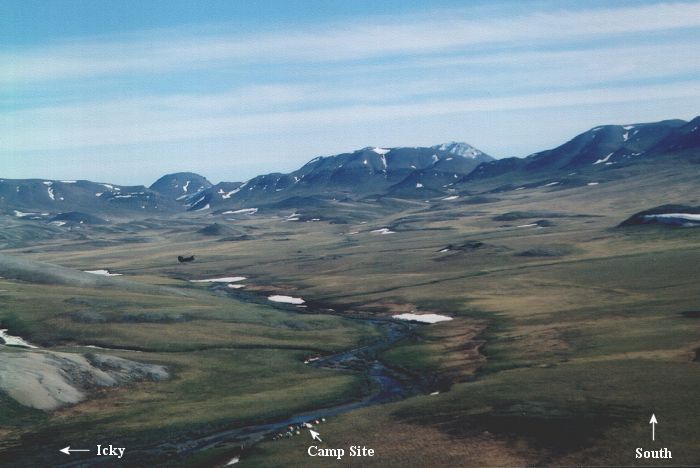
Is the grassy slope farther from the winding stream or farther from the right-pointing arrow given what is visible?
the winding stream

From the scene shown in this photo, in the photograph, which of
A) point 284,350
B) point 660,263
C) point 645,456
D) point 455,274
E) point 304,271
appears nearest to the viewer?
point 645,456

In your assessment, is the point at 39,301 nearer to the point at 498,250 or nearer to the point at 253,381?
the point at 253,381

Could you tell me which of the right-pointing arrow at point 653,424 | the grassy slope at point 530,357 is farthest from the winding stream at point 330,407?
the right-pointing arrow at point 653,424

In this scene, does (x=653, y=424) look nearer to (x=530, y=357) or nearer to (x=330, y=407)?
(x=330, y=407)

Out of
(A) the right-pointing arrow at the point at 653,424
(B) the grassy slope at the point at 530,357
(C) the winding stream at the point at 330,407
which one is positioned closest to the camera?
(A) the right-pointing arrow at the point at 653,424

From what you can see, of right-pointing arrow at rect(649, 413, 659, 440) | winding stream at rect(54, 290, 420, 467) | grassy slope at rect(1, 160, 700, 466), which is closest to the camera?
right-pointing arrow at rect(649, 413, 659, 440)

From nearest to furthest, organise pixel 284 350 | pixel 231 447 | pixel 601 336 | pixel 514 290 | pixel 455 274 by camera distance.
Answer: pixel 231 447 < pixel 601 336 < pixel 284 350 < pixel 514 290 < pixel 455 274

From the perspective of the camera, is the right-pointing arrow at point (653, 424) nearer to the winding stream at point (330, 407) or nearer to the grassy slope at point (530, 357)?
the grassy slope at point (530, 357)

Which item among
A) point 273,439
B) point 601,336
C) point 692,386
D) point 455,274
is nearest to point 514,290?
point 455,274

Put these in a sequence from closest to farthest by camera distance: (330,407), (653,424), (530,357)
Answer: (653,424), (330,407), (530,357)

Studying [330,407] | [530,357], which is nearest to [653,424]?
[330,407]

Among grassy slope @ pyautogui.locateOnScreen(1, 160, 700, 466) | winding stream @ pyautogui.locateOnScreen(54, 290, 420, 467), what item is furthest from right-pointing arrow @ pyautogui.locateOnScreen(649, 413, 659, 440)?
winding stream @ pyautogui.locateOnScreen(54, 290, 420, 467)
